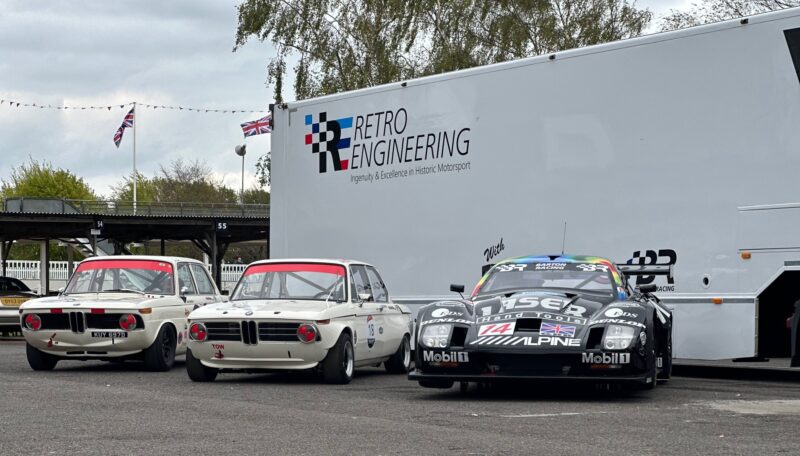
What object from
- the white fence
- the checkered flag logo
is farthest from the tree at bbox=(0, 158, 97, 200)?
the checkered flag logo

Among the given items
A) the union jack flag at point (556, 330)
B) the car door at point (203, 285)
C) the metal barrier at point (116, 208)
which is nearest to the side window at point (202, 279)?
the car door at point (203, 285)

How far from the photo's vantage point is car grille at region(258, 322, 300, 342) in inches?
506

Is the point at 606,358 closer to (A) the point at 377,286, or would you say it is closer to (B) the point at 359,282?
(B) the point at 359,282

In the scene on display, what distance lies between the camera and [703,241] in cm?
1339

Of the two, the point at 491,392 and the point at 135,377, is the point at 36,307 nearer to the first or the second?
the point at 135,377

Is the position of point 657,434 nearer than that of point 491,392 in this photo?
Yes

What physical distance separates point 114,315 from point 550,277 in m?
5.46

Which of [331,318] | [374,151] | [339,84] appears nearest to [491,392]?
[331,318]

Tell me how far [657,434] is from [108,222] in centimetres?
4307

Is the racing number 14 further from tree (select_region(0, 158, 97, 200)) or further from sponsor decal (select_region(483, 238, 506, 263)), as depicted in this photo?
tree (select_region(0, 158, 97, 200))

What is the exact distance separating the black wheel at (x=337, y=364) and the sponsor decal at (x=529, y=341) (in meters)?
2.36

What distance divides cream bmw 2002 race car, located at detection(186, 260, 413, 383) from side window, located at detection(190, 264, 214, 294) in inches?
112

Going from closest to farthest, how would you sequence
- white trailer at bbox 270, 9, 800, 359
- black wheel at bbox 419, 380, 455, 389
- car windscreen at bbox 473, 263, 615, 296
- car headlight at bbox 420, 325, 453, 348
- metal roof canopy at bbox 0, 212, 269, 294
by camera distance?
1. car headlight at bbox 420, 325, 453, 348
2. black wheel at bbox 419, 380, 455, 389
3. car windscreen at bbox 473, 263, 615, 296
4. white trailer at bbox 270, 9, 800, 359
5. metal roof canopy at bbox 0, 212, 269, 294

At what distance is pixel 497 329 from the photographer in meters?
11.1
